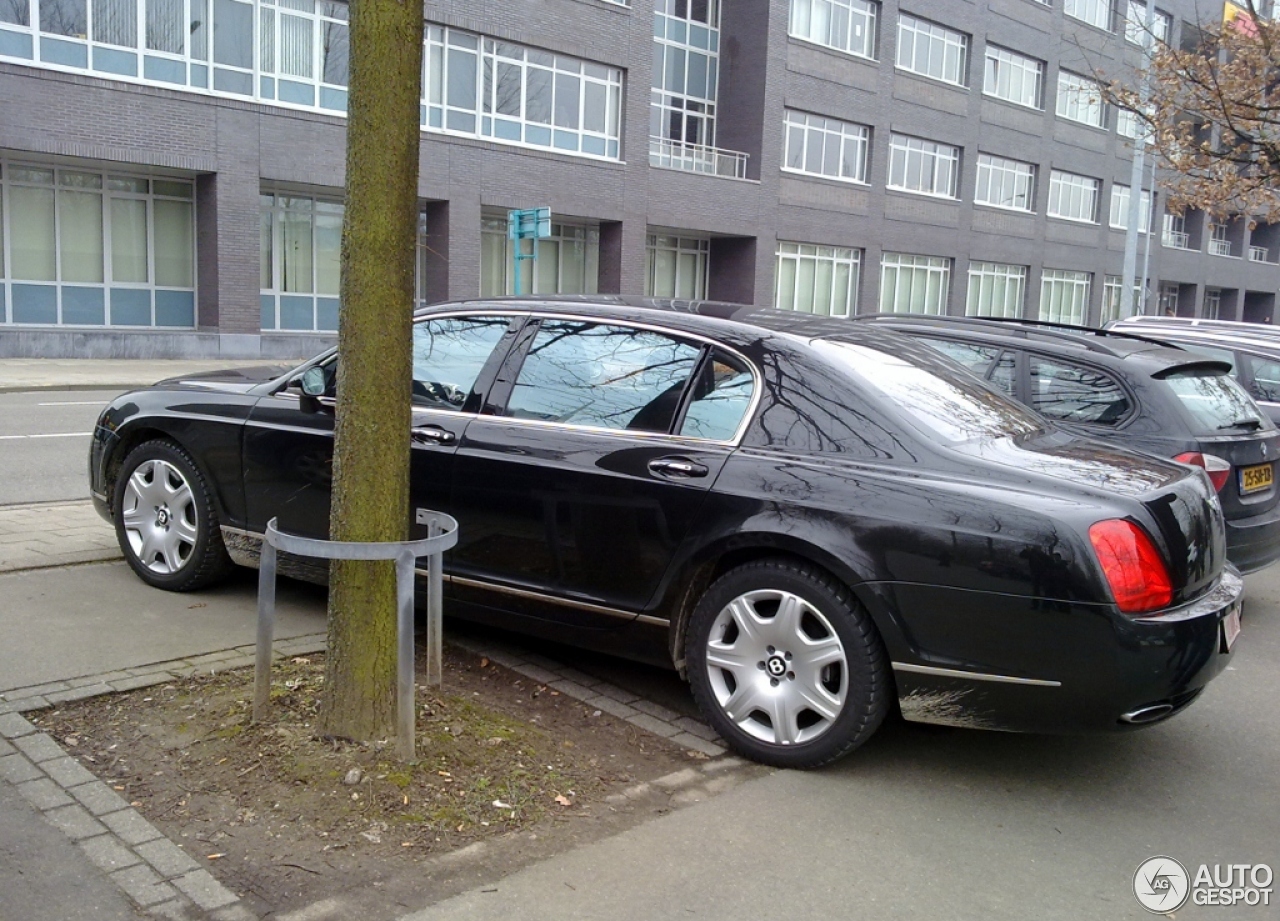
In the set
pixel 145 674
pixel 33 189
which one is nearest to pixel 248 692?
pixel 145 674

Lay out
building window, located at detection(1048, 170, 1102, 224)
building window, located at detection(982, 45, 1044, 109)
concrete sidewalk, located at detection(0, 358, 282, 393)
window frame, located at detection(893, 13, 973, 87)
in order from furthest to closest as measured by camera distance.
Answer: building window, located at detection(1048, 170, 1102, 224) → building window, located at detection(982, 45, 1044, 109) → window frame, located at detection(893, 13, 973, 87) → concrete sidewalk, located at detection(0, 358, 282, 393)

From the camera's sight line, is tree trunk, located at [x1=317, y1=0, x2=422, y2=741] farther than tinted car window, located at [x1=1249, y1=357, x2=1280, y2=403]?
No

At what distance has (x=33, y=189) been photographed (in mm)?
23609

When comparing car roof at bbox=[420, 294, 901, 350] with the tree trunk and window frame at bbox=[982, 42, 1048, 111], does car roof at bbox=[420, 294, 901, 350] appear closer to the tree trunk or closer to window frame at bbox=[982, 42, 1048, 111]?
the tree trunk

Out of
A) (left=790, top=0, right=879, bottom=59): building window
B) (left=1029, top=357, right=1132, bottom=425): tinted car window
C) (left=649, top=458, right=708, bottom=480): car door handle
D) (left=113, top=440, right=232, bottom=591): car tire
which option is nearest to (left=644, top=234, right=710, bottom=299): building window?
(left=790, top=0, right=879, bottom=59): building window

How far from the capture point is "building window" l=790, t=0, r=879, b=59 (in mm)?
36375

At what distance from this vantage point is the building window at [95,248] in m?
23.6

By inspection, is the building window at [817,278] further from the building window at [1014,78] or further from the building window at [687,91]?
the building window at [1014,78]

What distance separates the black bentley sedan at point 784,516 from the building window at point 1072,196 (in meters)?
47.6

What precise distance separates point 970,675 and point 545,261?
30034 millimetres

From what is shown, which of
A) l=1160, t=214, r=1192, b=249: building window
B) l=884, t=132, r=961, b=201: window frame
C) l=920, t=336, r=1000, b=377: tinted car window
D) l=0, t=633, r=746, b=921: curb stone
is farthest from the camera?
l=1160, t=214, r=1192, b=249: building window

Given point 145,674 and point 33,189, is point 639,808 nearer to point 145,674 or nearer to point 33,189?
point 145,674

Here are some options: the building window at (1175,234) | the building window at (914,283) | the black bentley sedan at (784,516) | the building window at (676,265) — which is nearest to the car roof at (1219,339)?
the black bentley sedan at (784,516)

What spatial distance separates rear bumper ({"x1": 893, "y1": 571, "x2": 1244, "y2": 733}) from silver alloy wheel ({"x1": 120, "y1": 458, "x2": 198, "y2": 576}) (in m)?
3.67
